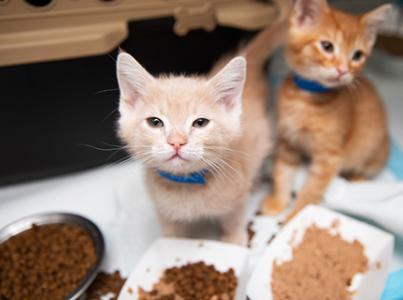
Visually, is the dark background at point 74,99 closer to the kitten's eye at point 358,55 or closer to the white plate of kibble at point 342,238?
the kitten's eye at point 358,55

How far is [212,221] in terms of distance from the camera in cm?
124

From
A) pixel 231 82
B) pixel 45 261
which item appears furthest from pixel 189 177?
pixel 45 261

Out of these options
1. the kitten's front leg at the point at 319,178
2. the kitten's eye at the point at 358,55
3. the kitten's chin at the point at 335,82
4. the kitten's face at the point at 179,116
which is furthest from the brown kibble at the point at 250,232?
the kitten's eye at the point at 358,55

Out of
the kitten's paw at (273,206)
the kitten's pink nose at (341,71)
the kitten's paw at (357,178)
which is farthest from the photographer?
the kitten's paw at (357,178)

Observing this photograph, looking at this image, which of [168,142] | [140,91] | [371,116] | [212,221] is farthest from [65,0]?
[371,116]

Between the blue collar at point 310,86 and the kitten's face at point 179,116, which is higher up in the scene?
the blue collar at point 310,86

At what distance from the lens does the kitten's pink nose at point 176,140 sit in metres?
0.77

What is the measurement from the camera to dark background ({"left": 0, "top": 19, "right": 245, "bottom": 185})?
3.93 ft

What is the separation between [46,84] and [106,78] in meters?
0.19

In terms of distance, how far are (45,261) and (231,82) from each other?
732 millimetres

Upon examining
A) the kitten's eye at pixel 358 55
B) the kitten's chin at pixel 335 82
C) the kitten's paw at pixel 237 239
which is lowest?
the kitten's paw at pixel 237 239

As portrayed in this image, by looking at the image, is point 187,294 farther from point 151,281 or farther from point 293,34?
point 293,34

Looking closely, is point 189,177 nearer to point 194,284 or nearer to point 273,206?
point 194,284

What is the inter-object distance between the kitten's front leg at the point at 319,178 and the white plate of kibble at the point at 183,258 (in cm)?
28
